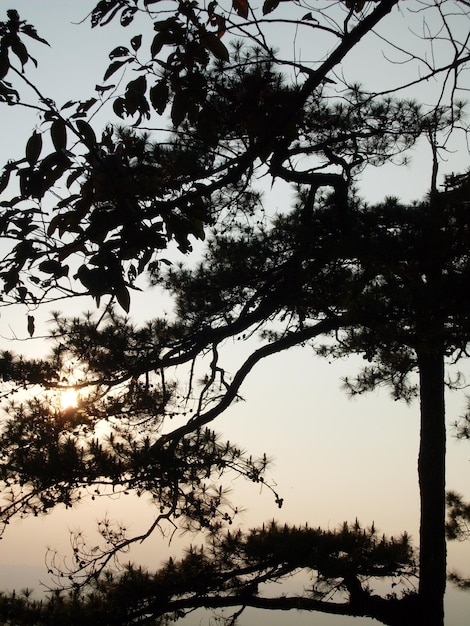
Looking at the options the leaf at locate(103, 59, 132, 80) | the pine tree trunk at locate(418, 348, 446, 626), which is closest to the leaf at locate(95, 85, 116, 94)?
the leaf at locate(103, 59, 132, 80)

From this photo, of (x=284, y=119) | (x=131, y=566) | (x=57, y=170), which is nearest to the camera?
(x=57, y=170)

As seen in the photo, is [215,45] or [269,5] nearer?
[215,45]

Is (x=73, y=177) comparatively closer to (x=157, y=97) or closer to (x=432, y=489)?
(x=157, y=97)

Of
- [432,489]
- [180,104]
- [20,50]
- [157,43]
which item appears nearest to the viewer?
[20,50]

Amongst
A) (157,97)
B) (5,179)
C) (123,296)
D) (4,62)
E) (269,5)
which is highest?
(269,5)

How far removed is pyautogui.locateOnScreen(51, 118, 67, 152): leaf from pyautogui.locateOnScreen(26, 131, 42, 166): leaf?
0.03m

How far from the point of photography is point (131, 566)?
3588mm

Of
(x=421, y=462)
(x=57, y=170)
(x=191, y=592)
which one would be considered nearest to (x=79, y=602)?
(x=191, y=592)

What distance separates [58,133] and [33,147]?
57 millimetres

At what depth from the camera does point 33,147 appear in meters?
1.09

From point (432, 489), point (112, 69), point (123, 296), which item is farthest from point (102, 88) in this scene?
point (432, 489)

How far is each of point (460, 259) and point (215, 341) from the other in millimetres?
1667

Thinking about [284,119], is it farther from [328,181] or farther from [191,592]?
[191,592]

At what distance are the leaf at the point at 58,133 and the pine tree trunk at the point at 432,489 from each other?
9.62 ft
